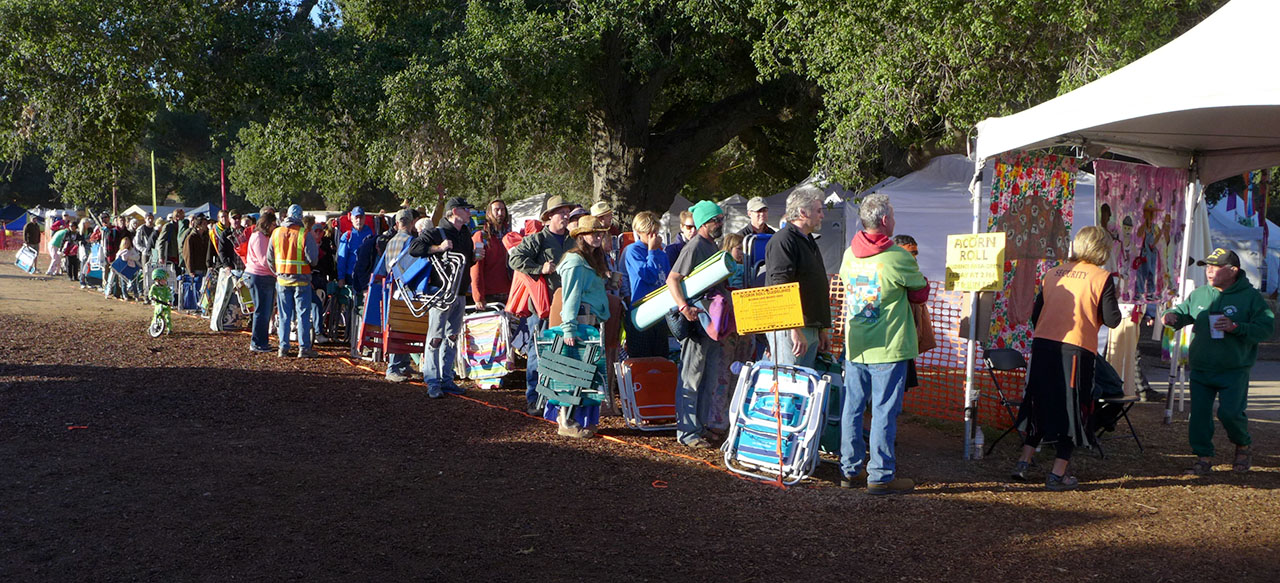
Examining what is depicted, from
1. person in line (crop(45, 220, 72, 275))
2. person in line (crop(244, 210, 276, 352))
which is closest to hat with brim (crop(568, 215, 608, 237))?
person in line (crop(244, 210, 276, 352))

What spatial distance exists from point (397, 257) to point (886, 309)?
17.9ft

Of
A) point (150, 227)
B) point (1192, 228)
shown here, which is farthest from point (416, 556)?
point (150, 227)

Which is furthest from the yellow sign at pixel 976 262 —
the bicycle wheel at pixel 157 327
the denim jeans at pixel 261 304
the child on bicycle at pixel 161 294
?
the bicycle wheel at pixel 157 327

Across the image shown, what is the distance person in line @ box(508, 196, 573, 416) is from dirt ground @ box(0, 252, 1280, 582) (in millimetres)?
435

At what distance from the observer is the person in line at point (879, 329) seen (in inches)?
229

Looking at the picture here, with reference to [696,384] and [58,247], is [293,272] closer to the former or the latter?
[696,384]

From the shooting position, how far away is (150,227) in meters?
19.9

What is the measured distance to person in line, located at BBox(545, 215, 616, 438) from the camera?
711 centimetres

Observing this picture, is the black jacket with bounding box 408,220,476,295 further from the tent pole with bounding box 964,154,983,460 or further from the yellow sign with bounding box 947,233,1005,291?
the tent pole with bounding box 964,154,983,460

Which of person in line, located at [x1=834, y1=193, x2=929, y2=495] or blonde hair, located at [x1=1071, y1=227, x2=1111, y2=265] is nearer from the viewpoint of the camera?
person in line, located at [x1=834, y1=193, x2=929, y2=495]

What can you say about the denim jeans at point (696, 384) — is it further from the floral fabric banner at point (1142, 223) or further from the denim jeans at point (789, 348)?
the floral fabric banner at point (1142, 223)

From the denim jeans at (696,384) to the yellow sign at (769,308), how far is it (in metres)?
1.13

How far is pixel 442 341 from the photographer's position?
349 inches

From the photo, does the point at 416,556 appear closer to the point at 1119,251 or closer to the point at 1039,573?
the point at 1039,573
